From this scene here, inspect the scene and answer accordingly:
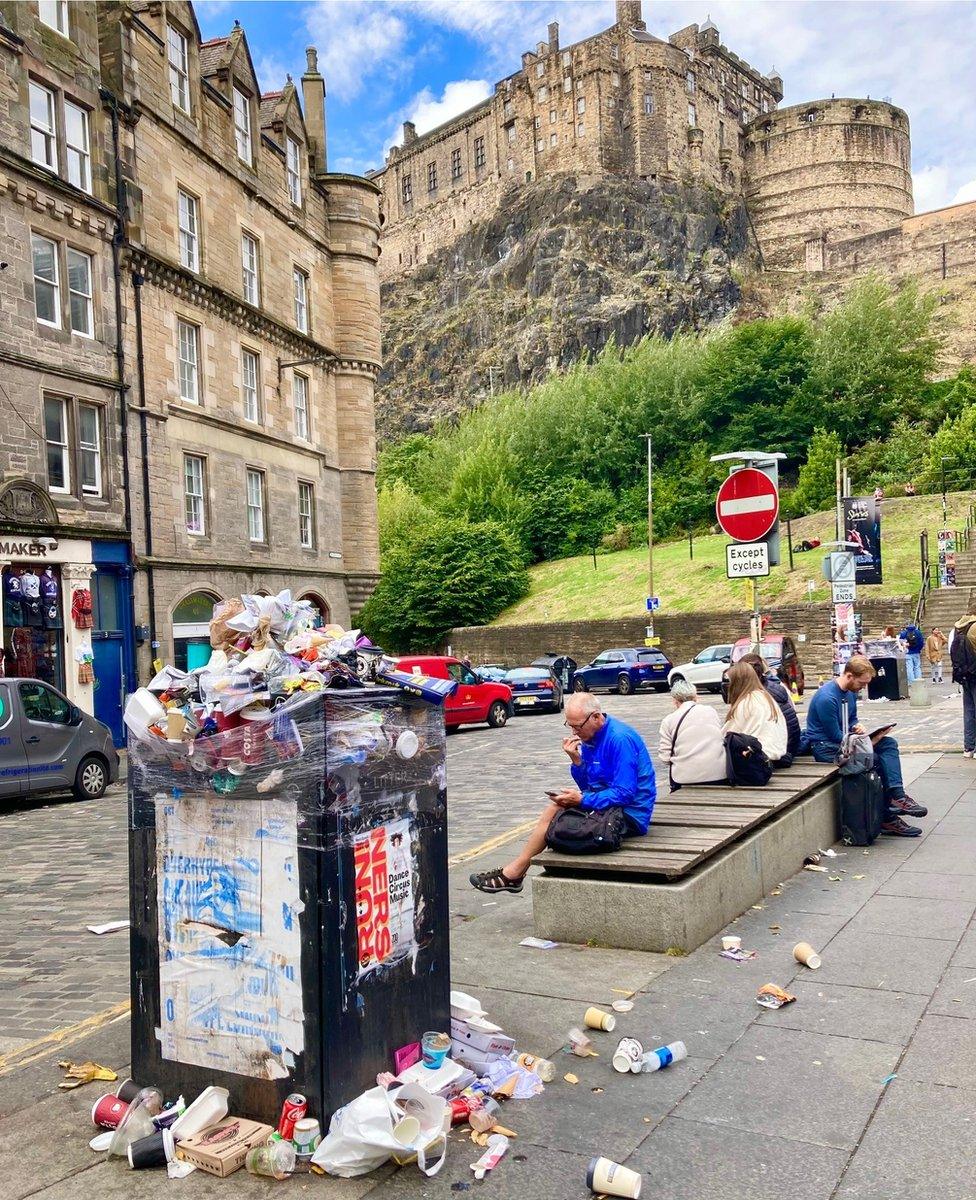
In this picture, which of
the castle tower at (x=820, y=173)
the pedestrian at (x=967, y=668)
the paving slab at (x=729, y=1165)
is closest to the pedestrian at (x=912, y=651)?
the pedestrian at (x=967, y=668)

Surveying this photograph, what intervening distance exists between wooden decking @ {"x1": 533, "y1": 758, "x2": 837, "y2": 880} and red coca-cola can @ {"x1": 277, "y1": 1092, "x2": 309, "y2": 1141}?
254 cm

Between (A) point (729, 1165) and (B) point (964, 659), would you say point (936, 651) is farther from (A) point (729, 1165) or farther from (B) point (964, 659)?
(A) point (729, 1165)

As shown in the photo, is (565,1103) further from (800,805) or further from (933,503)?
(933,503)

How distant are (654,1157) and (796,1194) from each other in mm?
463

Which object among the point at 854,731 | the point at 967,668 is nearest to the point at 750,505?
the point at 854,731

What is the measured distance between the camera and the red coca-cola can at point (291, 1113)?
354 cm

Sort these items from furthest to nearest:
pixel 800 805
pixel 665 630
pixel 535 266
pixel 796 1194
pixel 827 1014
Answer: pixel 535 266
pixel 665 630
pixel 800 805
pixel 827 1014
pixel 796 1194

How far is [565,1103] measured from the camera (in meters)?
3.92

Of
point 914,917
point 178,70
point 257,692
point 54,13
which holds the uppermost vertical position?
point 178,70

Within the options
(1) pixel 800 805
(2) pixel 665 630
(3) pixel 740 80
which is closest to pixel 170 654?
(1) pixel 800 805

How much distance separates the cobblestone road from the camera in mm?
5582

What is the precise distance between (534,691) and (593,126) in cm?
7327

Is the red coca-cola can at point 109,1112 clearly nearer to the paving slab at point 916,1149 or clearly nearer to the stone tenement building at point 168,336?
the paving slab at point 916,1149

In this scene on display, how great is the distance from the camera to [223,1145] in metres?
3.53
